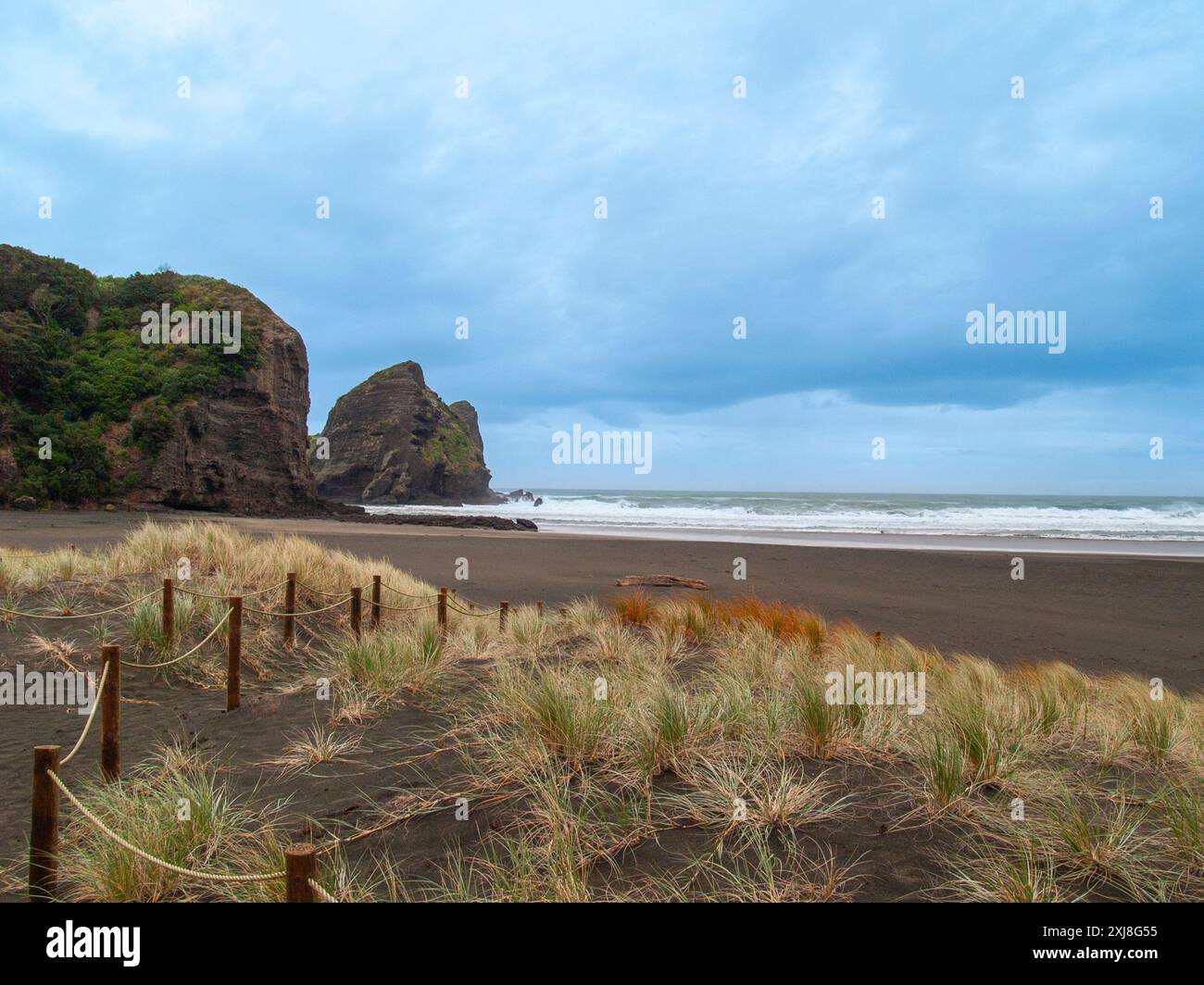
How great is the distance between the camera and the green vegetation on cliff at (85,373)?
28.7 meters

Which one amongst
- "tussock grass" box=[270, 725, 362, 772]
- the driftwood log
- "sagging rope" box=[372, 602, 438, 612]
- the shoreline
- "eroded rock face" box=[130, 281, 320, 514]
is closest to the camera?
"tussock grass" box=[270, 725, 362, 772]

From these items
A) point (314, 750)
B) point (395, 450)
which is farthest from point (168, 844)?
point (395, 450)

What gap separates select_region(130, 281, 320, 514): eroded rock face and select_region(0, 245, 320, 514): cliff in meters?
0.06

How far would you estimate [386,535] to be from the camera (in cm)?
2689

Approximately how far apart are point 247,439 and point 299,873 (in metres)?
38.9

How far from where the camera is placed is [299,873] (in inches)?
81.8

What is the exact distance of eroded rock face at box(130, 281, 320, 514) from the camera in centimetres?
3250

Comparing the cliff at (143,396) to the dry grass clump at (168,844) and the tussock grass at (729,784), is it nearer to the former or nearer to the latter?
the tussock grass at (729,784)

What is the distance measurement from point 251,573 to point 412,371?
6550cm

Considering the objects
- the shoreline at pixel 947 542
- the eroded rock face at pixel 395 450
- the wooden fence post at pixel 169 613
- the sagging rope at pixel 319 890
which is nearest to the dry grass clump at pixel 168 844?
the sagging rope at pixel 319 890

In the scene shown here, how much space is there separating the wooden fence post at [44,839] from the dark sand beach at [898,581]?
10.7m

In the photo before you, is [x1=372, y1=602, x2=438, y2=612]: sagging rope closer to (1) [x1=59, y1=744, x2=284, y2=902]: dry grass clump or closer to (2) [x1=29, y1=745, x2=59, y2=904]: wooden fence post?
(1) [x1=59, y1=744, x2=284, y2=902]: dry grass clump

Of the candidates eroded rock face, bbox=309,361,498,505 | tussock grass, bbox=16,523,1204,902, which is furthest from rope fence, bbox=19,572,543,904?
eroded rock face, bbox=309,361,498,505

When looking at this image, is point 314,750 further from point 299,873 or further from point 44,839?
point 299,873
